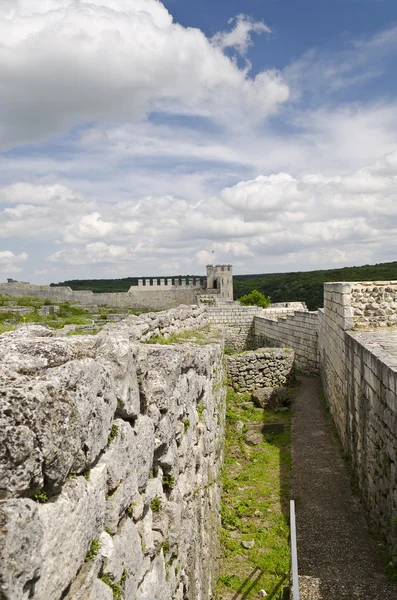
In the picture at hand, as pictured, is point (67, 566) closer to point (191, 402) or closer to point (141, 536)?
point (141, 536)

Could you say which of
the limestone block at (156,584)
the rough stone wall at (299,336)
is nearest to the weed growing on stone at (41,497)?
the limestone block at (156,584)

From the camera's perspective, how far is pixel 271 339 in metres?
23.8

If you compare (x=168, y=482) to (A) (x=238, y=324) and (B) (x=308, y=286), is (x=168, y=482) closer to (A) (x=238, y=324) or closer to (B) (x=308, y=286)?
(A) (x=238, y=324)

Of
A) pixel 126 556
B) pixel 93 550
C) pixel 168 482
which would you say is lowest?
pixel 168 482

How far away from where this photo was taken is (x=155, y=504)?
3510 millimetres

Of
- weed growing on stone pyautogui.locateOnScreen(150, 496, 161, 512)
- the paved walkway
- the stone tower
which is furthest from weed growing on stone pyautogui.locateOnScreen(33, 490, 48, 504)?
the stone tower

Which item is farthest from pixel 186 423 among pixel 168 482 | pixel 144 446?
pixel 144 446

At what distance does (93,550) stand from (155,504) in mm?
1255

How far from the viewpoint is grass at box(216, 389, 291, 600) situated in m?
6.16

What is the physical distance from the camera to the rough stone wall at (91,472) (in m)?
1.77

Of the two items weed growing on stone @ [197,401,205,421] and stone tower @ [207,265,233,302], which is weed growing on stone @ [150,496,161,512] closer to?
weed growing on stone @ [197,401,205,421]

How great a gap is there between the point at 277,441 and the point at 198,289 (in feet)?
139

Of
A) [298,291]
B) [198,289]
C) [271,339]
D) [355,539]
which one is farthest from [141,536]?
[298,291]

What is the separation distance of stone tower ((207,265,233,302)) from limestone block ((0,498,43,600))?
5061 cm
